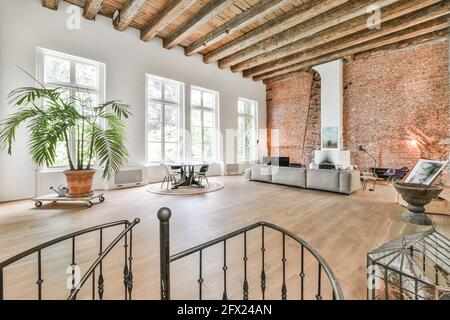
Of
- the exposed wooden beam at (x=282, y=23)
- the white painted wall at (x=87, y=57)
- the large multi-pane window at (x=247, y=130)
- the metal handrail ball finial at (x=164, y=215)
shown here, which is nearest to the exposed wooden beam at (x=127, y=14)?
A: the white painted wall at (x=87, y=57)

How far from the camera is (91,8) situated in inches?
A: 186

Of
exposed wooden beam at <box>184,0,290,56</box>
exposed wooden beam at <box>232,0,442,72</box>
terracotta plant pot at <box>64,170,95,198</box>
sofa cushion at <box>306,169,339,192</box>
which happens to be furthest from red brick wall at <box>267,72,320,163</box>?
terracotta plant pot at <box>64,170,95,198</box>

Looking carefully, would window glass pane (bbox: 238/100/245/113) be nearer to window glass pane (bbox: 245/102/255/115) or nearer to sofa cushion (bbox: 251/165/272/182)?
window glass pane (bbox: 245/102/255/115)

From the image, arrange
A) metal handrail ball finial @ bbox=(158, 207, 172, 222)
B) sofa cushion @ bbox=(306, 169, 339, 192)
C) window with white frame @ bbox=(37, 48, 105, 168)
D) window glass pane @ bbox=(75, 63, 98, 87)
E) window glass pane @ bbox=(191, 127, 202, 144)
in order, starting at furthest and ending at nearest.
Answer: window glass pane @ bbox=(191, 127, 202, 144), window glass pane @ bbox=(75, 63, 98, 87), sofa cushion @ bbox=(306, 169, 339, 192), window with white frame @ bbox=(37, 48, 105, 168), metal handrail ball finial @ bbox=(158, 207, 172, 222)

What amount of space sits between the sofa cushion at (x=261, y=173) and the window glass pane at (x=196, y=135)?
229 centimetres

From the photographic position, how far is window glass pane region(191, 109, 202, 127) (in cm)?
754

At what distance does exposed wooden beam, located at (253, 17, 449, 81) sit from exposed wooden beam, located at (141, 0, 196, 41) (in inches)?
197

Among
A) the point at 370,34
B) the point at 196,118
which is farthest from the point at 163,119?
the point at 370,34

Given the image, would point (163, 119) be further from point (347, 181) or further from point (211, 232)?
point (347, 181)

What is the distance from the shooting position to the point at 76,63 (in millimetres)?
→ 5172

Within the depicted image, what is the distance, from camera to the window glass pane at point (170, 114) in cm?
686

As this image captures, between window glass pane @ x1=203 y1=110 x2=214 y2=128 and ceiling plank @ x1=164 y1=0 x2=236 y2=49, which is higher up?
ceiling plank @ x1=164 y1=0 x2=236 y2=49

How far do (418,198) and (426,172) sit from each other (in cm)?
79
